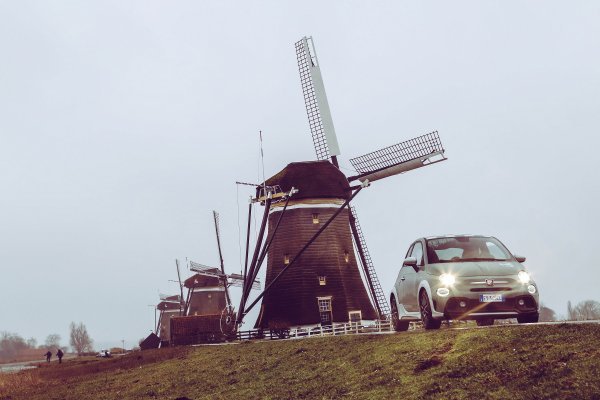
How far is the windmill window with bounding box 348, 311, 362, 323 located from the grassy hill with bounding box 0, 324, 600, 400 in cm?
1548

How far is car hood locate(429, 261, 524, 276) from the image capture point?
11.4 meters

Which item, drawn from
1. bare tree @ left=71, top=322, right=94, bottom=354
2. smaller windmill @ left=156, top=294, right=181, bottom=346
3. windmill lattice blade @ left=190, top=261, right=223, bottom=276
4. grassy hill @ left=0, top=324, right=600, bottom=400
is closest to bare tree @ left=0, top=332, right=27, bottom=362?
bare tree @ left=71, top=322, right=94, bottom=354

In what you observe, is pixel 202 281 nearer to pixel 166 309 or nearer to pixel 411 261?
pixel 166 309

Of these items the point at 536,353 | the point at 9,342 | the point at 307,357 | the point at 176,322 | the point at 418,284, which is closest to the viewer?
the point at 536,353

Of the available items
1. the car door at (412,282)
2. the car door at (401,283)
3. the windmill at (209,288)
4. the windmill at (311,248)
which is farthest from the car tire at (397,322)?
the windmill at (209,288)

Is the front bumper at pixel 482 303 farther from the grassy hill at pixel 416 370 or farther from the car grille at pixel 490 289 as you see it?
the grassy hill at pixel 416 370

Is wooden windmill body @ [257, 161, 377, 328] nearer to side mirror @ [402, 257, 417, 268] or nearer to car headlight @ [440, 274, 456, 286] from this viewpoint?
side mirror @ [402, 257, 417, 268]

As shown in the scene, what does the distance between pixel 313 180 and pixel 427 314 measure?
890 inches

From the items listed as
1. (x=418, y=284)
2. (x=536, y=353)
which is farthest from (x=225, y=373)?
(x=536, y=353)

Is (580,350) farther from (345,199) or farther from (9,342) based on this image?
(9,342)

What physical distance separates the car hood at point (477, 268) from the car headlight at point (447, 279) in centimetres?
9

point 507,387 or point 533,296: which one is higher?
point 533,296

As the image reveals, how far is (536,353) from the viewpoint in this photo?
8375 mm

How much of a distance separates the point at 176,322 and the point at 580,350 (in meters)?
40.3
